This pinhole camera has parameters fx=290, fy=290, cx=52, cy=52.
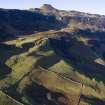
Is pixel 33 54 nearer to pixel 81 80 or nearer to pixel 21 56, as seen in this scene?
pixel 21 56

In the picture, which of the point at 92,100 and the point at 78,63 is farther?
the point at 78,63

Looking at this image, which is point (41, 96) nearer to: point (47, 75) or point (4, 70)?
point (47, 75)

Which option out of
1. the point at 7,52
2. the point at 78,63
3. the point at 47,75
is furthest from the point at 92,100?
the point at 7,52

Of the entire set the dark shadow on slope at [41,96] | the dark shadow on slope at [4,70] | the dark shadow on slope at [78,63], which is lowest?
the dark shadow on slope at [78,63]

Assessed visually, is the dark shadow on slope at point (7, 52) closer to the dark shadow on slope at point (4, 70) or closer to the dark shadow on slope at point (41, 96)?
the dark shadow on slope at point (4, 70)

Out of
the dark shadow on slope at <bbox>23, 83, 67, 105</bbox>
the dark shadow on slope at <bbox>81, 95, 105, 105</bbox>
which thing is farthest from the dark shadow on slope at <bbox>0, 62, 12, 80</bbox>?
the dark shadow on slope at <bbox>81, 95, 105, 105</bbox>

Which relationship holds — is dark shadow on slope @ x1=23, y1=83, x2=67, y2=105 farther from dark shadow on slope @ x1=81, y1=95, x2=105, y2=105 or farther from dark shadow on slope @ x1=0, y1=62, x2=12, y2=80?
dark shadow on slope @ x1=0, y1=62, x2=12, y2=80

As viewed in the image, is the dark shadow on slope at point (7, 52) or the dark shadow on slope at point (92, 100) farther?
the dark shadow on slope at point (7, 52)

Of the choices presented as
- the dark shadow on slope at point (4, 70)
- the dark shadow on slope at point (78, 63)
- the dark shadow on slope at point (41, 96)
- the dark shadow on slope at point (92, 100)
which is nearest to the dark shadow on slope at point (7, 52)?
the dark shadow on slope at point (4, 70)

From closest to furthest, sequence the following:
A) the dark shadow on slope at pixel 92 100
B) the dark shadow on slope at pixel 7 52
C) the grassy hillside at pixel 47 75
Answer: the grassy hillside at pixel 47 75 → the dark shadow on slope at pixel 92 100 → the dark shadow on slope at pixel 7 52

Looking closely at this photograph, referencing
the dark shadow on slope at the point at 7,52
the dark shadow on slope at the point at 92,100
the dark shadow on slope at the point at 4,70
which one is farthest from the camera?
the dark shadow on slope at the point at 7,52

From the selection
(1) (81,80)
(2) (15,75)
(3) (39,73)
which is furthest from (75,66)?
(2) (15,75)
